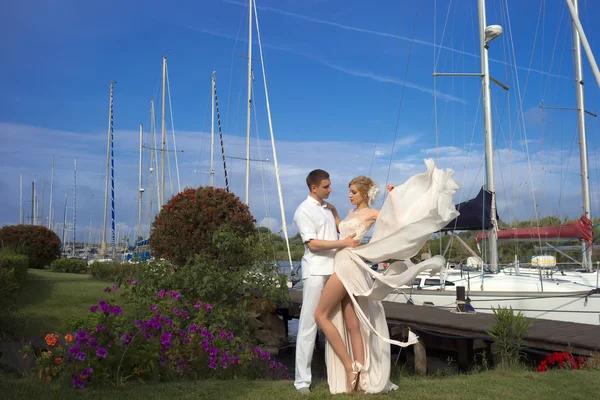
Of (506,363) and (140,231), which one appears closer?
(506,363)

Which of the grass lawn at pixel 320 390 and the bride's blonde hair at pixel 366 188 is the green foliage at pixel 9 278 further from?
the bride's blonde hair at pixel 366 188

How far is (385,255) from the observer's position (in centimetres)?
576

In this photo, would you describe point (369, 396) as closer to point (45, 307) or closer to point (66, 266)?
point (45, 307)

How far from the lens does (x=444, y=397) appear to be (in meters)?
5.62

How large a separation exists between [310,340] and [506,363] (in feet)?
12.6

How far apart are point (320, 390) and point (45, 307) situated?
10.8 meters

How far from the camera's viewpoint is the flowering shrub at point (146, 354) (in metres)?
6.04

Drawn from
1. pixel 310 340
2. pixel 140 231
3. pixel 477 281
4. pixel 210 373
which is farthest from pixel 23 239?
pixel 310 340

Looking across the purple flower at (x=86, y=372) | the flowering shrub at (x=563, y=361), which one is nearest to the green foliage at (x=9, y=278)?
the purple flower at (x=86, y=372)

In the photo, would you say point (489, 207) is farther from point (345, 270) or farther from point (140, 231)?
point (140, 231)

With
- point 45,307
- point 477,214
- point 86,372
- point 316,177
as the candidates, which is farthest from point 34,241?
point 316,177

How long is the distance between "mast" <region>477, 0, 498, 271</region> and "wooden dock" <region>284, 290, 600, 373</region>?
305 centimetres

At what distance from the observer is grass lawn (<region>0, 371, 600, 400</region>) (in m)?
5.50

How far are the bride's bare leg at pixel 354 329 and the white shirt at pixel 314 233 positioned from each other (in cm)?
37
